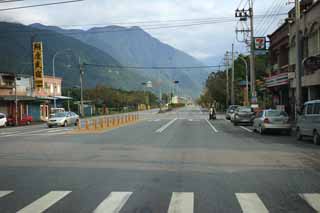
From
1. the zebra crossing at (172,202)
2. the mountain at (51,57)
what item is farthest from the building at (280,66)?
the mountain at (51,57)

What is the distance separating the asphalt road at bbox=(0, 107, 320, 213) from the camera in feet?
25.0

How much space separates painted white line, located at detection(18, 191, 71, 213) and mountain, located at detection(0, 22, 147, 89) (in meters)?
77.7

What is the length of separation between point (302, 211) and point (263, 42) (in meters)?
34.4

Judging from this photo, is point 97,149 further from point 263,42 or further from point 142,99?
point 142,99

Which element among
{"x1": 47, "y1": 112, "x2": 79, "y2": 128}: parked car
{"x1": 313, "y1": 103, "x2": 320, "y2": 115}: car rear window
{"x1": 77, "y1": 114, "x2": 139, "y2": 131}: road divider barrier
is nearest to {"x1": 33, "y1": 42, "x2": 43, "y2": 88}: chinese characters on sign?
{"x1": 77, "y1": 114, "x2": 139, "y2": 131}: road divider barrier

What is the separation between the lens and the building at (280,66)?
38.7 meters

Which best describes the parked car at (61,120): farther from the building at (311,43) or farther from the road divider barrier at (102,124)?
the building at (311,43)

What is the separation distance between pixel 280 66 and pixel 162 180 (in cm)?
3534

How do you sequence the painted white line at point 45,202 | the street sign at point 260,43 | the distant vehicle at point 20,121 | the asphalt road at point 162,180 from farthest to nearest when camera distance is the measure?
the distant vehicle at point 20,121 < the street sign at point 260,43 < the asphalt road at point 162,180 < the painted white line at point 45,202

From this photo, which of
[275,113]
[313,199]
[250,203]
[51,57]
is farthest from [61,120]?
[51,57]

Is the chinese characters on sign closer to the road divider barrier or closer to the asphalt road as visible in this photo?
the road divider barrier

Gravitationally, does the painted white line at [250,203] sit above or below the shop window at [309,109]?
below

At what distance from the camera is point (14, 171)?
1171cm

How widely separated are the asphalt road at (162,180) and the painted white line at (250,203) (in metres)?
0.02
